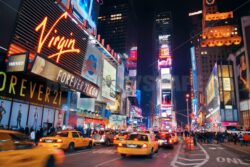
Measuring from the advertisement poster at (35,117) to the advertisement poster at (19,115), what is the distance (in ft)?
2.89

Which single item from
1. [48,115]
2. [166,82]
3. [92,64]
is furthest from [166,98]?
[48,115]

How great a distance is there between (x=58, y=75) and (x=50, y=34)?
20.7 ft

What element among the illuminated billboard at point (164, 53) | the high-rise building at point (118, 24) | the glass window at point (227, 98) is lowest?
the glass window at point (227, 98)

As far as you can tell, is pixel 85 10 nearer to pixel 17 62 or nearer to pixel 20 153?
pixel 17 62

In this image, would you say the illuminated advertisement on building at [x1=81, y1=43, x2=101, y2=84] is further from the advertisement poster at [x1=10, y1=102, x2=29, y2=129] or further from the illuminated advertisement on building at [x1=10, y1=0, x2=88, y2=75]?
the advertisement poster at [x1=10, y1=102, x2=29, y2=129]

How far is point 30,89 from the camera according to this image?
86.1ft

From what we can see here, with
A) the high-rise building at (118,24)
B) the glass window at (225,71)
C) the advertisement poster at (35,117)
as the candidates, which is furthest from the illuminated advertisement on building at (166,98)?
the advertisement poster at (35,117)

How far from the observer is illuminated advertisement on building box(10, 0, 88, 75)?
23.8 m

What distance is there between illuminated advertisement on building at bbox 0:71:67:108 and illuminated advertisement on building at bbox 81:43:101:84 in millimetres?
12221

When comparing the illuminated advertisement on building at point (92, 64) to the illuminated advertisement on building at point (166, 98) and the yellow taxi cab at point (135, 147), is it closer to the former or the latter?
the yellow taxi cab at point (135, 147)

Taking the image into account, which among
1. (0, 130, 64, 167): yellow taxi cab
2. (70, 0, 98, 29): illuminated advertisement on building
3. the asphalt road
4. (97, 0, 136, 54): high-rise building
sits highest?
(97, 0, 136, 54): high-rise building

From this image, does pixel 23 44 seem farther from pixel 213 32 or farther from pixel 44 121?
pixel 213 32

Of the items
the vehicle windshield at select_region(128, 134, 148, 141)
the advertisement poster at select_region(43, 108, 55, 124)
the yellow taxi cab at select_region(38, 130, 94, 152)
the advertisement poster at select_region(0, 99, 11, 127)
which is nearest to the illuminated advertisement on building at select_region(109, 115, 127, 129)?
the advertisement poster at select_region(43, 108, 55, 124)

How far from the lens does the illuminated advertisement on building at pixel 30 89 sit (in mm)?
23031
